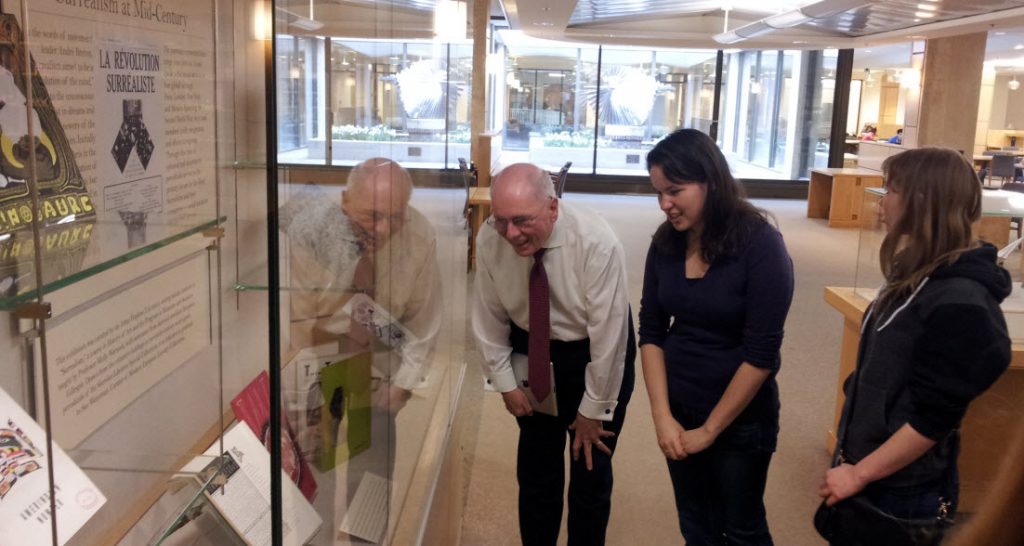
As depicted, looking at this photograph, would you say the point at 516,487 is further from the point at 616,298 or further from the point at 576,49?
the point at 576,49

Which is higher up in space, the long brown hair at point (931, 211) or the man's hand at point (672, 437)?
the long brown hair at point (931, 211)

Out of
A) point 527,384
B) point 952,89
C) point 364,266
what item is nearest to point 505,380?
point 527,384

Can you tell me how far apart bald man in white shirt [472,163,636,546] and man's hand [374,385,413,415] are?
0.88m

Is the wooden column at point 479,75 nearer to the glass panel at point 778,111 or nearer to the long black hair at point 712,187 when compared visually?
the long black hair at point 712,187

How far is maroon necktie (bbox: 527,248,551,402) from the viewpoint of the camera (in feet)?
8.55

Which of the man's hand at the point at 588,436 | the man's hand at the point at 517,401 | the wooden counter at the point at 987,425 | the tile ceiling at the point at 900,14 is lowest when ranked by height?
the wooden counter at the point at 987,425

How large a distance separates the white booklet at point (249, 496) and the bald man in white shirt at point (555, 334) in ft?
4.17

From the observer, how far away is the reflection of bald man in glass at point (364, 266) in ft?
3.27

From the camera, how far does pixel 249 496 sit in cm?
119

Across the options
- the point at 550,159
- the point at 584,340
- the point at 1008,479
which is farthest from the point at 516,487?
the point at 550,159

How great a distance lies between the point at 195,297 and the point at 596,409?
4.60 ft

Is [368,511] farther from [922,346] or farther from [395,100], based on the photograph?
[922,346]

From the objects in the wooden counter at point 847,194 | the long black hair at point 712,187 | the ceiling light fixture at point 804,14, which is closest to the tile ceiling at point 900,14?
the ceiling light fixture at point 804,14

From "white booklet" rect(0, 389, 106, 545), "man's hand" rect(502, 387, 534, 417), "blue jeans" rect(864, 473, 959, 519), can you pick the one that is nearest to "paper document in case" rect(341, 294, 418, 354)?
"white booklet" rect(0, 389, 106, 545)
